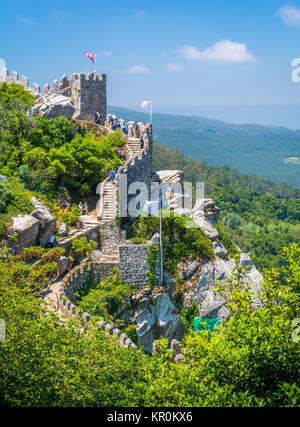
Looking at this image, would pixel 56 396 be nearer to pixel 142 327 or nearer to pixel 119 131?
pixel 142 327

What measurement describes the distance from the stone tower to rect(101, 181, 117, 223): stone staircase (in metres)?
10.2

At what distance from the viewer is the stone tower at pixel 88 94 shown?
35.1 m

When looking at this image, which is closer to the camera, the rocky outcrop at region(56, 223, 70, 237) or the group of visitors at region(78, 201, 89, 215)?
the rocky outcrop at region(56, 223, 70, 237)

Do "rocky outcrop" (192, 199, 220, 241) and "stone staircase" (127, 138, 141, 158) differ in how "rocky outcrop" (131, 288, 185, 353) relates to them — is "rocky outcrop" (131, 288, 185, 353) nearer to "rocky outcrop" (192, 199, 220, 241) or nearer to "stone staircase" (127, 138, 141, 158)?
"rocky outcrop" (192, 199, 220, 241)

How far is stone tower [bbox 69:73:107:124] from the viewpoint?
35.1 m

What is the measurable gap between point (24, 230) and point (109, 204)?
6168 millimetres

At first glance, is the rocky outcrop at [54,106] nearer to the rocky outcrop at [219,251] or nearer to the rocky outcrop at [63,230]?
the rocky outcrop at [63,230]

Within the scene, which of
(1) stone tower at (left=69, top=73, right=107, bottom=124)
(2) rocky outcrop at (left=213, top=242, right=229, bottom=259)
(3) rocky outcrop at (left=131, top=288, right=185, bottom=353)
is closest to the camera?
(3) rocky outcrop at (left=131, top=288, right=185, bottom=353)

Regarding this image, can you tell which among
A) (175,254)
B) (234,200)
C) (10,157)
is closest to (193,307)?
(175,254)

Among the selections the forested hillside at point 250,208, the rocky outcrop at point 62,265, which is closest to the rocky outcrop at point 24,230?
the rocky outcrop at point 62,265

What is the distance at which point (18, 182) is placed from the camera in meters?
24.1

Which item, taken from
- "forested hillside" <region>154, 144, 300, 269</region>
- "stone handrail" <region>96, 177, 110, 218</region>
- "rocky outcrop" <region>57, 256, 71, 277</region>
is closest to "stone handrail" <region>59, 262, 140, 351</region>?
"rocky outcrop" <region>57, 256, 71, 277</region>

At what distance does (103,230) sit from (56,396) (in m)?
13.4

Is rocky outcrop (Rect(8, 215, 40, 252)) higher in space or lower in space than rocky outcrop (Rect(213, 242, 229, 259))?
higher
